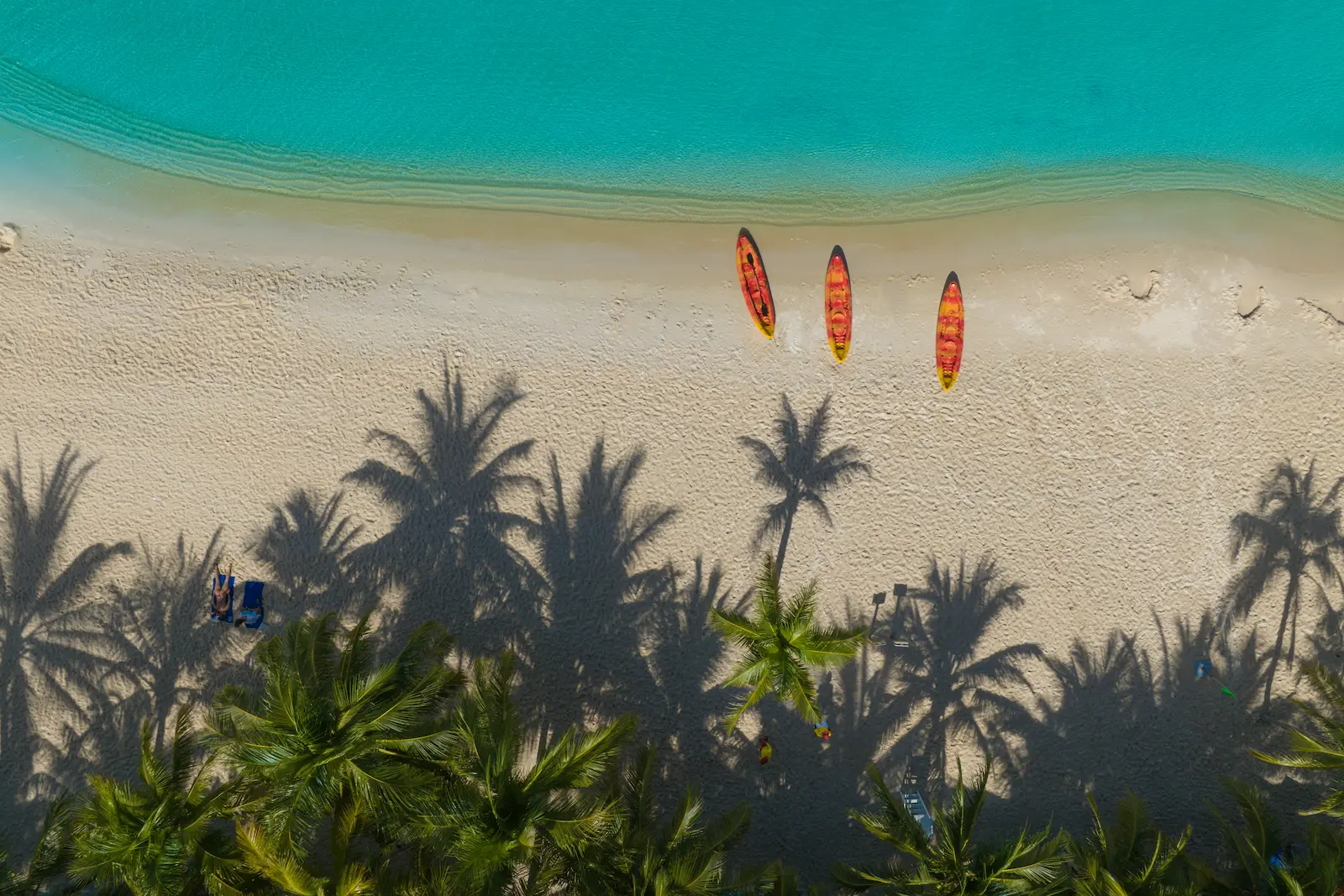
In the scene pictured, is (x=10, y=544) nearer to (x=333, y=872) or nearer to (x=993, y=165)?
(x=333, y=872)

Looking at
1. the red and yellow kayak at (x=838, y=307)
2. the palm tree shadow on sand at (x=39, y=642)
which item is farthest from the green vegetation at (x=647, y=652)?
the red and yellow kayak at (x=838, y=307)

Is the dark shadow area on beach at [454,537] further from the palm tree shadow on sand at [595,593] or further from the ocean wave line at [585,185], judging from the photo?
the ocean wave line at [585,185]

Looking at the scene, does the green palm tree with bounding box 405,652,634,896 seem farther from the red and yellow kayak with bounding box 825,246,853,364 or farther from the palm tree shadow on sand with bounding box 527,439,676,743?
the red and yellow kayak with bounding box 825,246,853,364

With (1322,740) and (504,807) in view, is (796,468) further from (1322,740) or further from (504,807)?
(1322,740)

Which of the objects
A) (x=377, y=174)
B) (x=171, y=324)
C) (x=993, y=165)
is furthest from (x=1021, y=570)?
(x=171, y=324)

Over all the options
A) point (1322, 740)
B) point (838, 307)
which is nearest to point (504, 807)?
point (838, 307)

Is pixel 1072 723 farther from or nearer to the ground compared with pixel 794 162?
nearer to the ground

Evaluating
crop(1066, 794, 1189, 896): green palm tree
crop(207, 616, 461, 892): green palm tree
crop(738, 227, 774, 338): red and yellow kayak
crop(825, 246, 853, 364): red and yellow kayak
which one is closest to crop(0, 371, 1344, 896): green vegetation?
crop(1066, 794, 1189, 896): green palm tree
